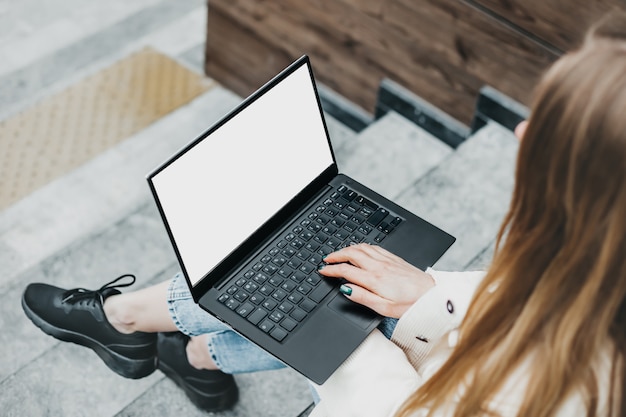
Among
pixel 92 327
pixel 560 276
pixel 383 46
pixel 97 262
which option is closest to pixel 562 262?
pixel 560 276

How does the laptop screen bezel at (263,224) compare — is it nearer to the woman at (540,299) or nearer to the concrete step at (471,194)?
the woman at (540,299)

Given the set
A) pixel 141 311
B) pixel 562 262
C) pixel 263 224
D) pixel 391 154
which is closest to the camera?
pixel 562 262

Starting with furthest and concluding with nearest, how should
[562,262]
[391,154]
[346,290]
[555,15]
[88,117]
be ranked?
[88,117] < [391,154] < [555,15] < [346,290] < [562,262]

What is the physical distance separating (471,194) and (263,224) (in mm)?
791

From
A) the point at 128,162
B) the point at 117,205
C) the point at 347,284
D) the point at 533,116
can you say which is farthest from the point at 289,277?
the point at 128,162

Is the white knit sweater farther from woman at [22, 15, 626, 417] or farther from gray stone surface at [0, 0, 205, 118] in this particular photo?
gray stone surface at [0, 0, 205, 118]

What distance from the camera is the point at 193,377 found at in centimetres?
157

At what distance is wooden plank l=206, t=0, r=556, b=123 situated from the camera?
6.50ft

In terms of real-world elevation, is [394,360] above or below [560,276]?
below

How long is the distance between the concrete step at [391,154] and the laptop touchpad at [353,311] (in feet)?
2.80

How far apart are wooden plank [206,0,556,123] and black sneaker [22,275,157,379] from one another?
1.04 metres

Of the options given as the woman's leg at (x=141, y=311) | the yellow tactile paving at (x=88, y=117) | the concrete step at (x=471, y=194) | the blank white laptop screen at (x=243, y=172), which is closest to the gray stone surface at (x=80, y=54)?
the yellow tactile paving at (x=88, y=117)

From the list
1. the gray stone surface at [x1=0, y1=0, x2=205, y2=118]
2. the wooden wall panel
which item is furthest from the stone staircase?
the gray stone surface at [x1=0, y1=0, x2=205, y2=118]

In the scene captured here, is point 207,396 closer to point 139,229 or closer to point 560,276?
point 139,229
